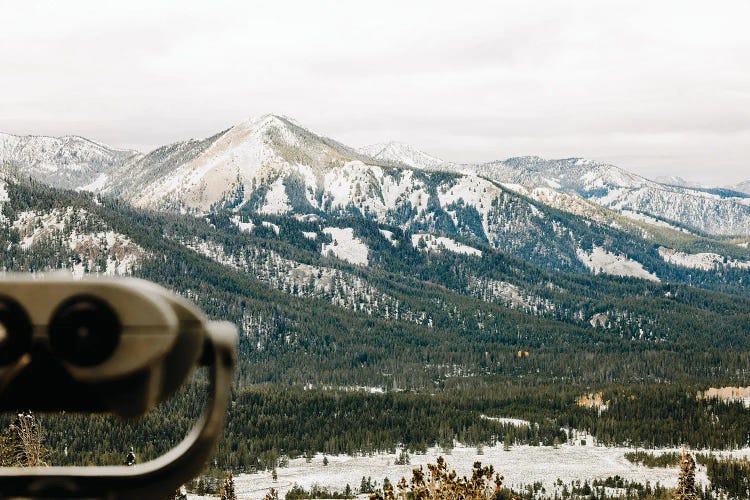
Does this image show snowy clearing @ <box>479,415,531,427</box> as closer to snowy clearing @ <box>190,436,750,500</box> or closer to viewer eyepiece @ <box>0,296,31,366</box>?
snowy clearing @ <box>190,436,750,500</box>

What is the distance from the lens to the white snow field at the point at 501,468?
450ft

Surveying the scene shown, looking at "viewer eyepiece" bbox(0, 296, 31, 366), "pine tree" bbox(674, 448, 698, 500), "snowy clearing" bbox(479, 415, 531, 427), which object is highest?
"viewer eyepiece" bbox(0, 296, 31, 366)

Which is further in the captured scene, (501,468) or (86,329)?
(501,468)

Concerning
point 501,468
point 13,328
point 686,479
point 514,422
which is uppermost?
point 13,328

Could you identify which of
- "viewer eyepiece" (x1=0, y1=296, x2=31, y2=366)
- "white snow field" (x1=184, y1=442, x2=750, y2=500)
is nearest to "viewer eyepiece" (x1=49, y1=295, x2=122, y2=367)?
"viewer eyepiece" (x1=0, y1=296, x2=31, y2=366)

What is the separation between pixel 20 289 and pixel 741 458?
182 m

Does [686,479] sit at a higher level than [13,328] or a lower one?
lower

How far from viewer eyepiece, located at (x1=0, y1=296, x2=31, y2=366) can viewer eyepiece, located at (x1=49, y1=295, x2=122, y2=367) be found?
0.32 feet

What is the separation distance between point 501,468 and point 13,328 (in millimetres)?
157251

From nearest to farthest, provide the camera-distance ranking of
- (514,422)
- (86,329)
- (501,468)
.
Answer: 1. (86,329)
2. (501,468)
3. (514,422)

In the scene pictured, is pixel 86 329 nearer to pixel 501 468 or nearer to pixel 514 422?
pixel 501 468

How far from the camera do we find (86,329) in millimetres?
2346

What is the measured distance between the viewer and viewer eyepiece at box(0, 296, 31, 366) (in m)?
2.38

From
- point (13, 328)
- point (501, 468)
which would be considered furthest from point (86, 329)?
point (501, 468)
